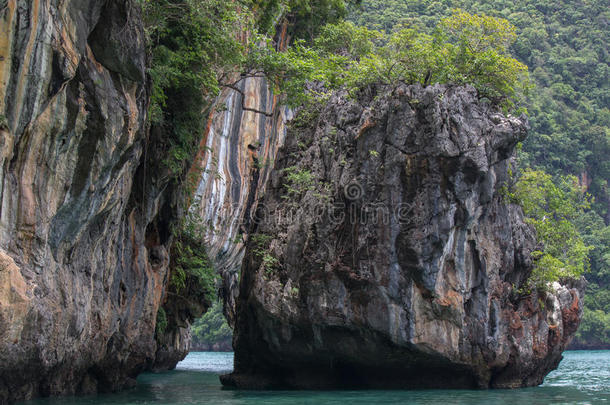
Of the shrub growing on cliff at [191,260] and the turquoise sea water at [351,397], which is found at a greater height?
the shrub growing on cliff at [191,260]

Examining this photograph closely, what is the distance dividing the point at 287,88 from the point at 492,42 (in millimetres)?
4516

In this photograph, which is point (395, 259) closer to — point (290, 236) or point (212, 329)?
point (290, 236)

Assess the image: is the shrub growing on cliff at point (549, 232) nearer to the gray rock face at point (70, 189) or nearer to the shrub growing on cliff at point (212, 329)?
the gray rock face at point (70, 189)

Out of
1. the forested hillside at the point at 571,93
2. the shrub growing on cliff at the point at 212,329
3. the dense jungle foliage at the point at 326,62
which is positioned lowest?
the shrub growing on cliff at the point at 212,329

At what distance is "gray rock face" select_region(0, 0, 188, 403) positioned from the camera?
6.37 m

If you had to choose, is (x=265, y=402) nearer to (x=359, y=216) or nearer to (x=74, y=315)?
(x=74, y=315)

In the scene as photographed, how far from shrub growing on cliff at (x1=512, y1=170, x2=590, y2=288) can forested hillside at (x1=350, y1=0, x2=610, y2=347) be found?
24673 millimetres

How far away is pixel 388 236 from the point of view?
12062 millimetres

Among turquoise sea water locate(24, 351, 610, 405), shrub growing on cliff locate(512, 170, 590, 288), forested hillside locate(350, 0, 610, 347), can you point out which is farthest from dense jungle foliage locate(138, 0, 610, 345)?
forested hillside locate(350, 0, 610, 347)

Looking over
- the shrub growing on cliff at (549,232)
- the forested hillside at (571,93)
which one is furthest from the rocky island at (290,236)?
the forested hillside at (571,93)

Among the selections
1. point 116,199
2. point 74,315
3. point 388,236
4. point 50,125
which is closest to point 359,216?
point 388,236

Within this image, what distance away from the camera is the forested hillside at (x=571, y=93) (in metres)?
41.3

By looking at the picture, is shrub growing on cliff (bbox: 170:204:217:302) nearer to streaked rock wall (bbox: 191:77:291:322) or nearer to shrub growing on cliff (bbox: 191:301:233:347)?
streaked rock wall (bbox: 191:77:291:322)

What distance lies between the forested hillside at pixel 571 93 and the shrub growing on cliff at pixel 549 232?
2467 centimetres
